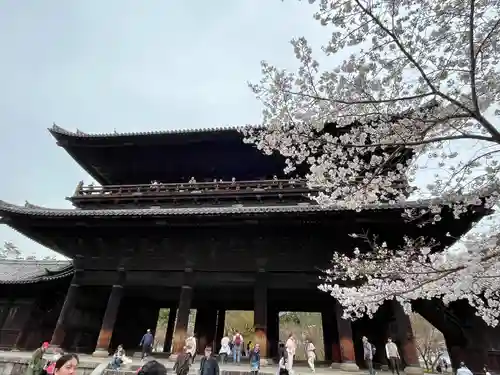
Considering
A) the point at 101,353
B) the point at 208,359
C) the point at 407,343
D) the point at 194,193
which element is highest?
the point at 194,193

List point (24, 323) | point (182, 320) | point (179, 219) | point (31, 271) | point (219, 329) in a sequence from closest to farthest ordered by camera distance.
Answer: point (182, 320), point (179, 219), point (24, 323), point (219, 329), point (31, 271)

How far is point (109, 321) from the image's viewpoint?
11992 millimetres

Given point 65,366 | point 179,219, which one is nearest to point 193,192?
point 179,219

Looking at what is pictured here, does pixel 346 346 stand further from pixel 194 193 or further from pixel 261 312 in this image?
pixel 194 193

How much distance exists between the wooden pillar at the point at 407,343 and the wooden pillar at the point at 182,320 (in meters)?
7.15

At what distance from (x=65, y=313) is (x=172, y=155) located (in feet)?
25.0

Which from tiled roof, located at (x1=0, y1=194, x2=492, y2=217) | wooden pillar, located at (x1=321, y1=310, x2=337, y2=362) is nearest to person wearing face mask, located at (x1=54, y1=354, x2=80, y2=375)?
tiled roof, located at (x1=0, y1=194, x2=492, y2=217)

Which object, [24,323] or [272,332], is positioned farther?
[24,323]

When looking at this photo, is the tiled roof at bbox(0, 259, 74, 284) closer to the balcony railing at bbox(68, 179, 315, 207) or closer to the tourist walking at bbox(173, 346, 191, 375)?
the balcony railing at bbox(68, 179, 315, 207)

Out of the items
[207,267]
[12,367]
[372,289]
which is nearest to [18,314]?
[12,367]

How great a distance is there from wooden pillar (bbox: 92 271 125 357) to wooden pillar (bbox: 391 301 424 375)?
32.5 feet

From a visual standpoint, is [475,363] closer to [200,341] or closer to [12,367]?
Result: [200,341]

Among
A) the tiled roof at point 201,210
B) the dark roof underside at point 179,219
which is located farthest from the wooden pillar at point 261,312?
the tiled roof at point 201,210

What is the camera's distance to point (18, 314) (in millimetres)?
14953
